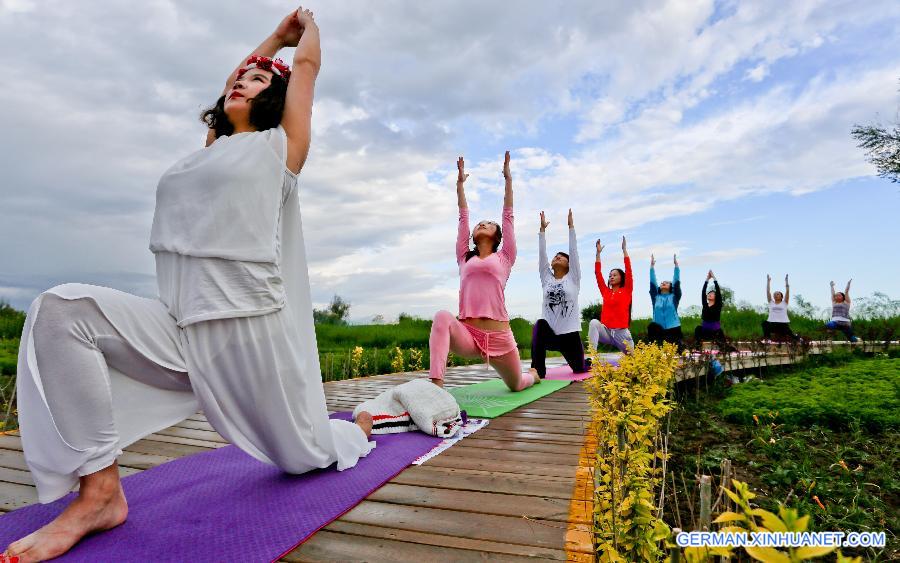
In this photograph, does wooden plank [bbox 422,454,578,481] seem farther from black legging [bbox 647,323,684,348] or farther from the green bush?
black legging [bbox 647,323,684,348]

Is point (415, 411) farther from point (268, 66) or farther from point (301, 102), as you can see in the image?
point (268, 66)

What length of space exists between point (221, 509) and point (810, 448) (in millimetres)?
4319

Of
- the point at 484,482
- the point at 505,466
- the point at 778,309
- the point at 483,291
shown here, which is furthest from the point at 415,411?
the point at 778,309

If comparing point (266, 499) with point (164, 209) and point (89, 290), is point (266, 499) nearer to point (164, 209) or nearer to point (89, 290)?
point (89, 290)

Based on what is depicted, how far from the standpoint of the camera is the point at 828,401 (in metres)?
5.47

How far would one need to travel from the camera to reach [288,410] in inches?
85.1

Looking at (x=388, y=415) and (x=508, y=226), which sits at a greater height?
(x=508, y=226)

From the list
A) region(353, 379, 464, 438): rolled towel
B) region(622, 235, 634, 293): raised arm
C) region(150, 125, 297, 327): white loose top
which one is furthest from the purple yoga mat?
region(622, 235, 634, 293): raised arm

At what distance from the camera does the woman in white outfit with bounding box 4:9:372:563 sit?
5.78ft

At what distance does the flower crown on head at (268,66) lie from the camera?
2338 millimetres

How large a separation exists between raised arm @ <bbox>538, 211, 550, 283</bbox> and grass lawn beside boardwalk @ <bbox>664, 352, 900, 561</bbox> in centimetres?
228

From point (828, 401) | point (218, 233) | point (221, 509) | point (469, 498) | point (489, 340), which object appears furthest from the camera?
point (828, 401)

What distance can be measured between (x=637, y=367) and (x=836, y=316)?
45.8 feet

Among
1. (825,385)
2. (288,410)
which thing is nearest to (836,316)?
(825,385)
